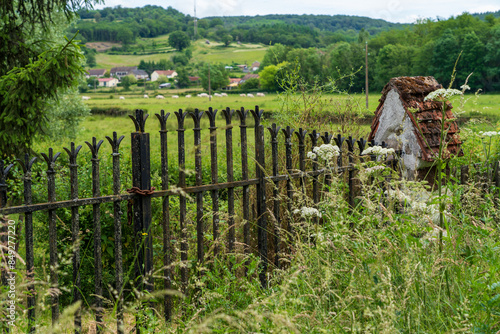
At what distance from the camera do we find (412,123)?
4496mm

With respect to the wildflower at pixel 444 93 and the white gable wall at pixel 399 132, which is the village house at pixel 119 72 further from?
the wildflower at pixel 444 93

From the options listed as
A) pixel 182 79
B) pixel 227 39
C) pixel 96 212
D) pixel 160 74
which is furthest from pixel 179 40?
pixel 96 212

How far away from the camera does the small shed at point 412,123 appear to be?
177 inches

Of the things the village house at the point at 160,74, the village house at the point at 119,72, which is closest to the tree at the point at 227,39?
the village house at the point at 160,74

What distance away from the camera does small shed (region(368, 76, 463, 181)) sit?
4504 millimetres

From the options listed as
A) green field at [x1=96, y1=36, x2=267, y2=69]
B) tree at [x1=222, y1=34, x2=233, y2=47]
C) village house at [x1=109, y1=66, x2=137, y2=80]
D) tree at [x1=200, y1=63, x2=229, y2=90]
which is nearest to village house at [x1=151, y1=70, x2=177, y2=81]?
village house at [x1=109, y1=66, x2=137, y2=80]

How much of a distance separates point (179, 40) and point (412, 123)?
7291 inches

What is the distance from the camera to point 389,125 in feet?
15.8

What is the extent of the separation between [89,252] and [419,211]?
4120mm

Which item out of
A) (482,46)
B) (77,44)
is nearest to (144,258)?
(77,44)

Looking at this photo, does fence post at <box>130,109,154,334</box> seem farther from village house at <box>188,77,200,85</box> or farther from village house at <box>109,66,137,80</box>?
village house at <box>109,66,137,80</box>

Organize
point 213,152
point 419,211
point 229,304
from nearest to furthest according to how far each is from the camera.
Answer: point 419,211 < point 229,304 < point 213,152

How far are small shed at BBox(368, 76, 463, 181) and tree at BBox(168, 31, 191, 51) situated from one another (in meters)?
183

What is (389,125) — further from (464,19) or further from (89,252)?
(464,19)
